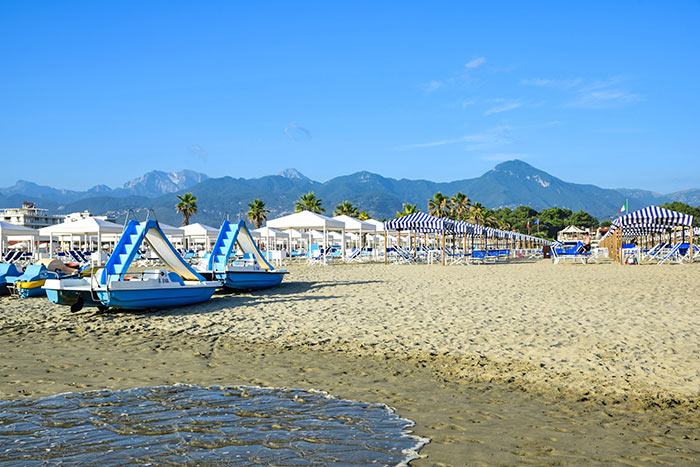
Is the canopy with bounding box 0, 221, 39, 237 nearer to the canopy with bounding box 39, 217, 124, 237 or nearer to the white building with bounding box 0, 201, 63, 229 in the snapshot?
the canopy with bounding box 39, 217, 124, 237

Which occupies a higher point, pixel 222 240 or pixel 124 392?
pixel 222 240

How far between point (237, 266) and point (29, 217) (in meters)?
121

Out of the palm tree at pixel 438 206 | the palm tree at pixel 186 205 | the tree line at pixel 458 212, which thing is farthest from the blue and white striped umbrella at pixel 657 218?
the palm tree at pixel 186 205

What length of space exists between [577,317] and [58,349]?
7.55m

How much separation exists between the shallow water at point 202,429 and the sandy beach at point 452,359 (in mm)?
324

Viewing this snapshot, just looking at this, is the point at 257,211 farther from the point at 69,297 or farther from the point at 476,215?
the point at 69,297

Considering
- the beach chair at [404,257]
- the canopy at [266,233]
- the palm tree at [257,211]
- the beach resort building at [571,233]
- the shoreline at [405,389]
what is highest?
the palm tree at [257,211]

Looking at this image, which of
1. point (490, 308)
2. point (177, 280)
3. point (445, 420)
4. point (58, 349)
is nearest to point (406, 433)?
point (445, 420)

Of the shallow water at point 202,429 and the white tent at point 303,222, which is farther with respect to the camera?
the white tent at point 303,222

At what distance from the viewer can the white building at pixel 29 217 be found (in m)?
114

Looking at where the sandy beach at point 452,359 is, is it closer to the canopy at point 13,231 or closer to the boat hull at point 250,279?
the boat hull at point 250,279

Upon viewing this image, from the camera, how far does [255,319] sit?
9.19 metres

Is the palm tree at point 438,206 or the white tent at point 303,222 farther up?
the palm tree at point 438,206

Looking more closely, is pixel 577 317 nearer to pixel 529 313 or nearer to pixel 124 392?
pixel 529 313
